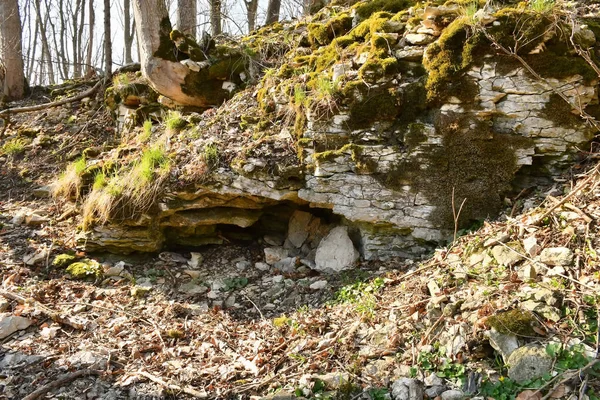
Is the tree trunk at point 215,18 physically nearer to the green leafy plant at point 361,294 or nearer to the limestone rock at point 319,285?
the limestone rock at point 319,285

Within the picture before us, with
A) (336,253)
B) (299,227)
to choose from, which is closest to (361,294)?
(336,253)

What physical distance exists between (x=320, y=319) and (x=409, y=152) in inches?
71.3

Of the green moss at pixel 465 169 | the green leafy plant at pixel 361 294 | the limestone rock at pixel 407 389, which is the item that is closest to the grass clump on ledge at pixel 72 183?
the green leafy plant at pixel 361 294

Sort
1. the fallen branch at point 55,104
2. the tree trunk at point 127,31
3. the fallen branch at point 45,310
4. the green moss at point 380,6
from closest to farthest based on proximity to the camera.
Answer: the fallen branch at point 45,310
the green moss at point 380,6
the fallen branch at point 55,104
the tree trunk at point 127,31

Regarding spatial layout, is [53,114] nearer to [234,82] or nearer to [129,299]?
[234,82]

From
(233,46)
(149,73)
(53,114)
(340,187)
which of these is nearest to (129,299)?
(340,187)

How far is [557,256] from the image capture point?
281 cm

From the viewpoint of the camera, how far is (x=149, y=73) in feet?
18.2

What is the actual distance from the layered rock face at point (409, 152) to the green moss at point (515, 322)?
1.27 m

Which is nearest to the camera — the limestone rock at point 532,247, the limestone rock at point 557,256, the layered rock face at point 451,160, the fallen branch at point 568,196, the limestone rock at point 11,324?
the limestone rock at point 557,256

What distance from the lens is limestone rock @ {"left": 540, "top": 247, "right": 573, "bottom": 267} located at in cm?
276

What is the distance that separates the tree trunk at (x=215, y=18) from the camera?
25.6 ft

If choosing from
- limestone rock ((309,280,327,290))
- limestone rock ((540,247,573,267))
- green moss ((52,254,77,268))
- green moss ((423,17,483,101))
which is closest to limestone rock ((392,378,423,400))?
limestone rock ((540,247,573,267))

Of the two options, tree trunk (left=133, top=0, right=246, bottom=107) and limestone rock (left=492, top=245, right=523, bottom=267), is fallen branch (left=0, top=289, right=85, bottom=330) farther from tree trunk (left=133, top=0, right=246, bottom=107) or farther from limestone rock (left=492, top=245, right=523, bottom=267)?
limestone rock (left=492, top=245, right=523, bottom=267)
